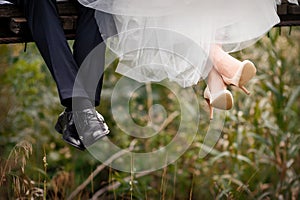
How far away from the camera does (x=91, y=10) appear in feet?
9.91

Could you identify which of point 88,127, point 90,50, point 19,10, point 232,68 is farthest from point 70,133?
point 232,68

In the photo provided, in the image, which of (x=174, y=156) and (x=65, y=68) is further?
(x=174, y=156)

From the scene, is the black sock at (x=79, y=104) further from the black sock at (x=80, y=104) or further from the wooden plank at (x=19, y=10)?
the wooden plank at (x=19, y=10)

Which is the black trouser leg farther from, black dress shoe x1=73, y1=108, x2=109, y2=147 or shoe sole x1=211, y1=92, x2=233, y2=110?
shoe sole x1=211, y1=92, x2=233, y2=110

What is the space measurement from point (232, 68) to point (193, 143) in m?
2.52

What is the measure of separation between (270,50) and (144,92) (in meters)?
1.32

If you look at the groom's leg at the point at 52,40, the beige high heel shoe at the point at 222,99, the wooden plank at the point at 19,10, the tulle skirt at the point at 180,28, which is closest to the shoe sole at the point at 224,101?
the beige high heel shoe at the point at 222,99

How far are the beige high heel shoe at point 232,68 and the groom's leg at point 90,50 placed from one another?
47 cm

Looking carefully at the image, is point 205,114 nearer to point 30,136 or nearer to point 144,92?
point 144,92

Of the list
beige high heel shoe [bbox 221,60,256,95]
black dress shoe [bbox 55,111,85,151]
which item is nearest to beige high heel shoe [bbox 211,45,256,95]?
beige high heel shoe [bbox 221,60,256,95]

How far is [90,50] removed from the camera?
297cm

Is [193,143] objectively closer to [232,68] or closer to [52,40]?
[232,68]

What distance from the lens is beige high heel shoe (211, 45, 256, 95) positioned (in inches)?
110

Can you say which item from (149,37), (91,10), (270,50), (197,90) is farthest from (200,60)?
(197,90)
